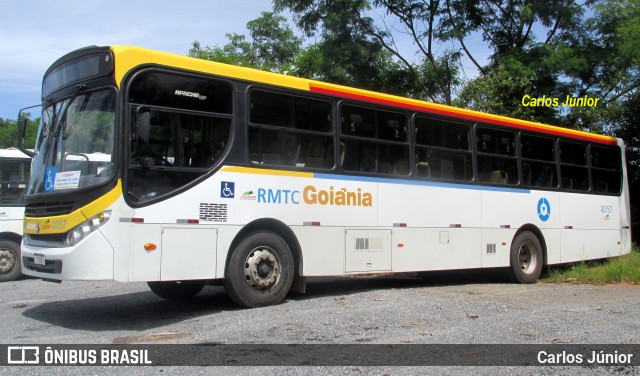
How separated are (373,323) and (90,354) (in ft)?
9.96

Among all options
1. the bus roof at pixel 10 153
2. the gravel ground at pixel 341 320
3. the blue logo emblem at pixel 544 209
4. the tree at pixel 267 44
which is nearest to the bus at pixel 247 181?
the gravel ground at pixel 341 320

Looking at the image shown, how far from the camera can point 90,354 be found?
5.46 m

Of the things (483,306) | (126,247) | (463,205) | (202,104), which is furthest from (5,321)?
(463,205)

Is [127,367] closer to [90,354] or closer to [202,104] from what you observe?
[90,354]

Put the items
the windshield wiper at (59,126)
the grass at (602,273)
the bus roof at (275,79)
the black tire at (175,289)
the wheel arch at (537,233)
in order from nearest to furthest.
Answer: the bus roof at (275,79), the windshield wiper at (59,126), the black tire at (175,289), the grass at (602,273), the wheel arch at (537,233)

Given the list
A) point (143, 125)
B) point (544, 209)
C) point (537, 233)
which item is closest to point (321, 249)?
point (143, 125)

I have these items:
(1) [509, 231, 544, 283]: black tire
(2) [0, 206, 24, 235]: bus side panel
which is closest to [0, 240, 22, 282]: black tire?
(2) [0, 206, 24, 235]: bus side panel

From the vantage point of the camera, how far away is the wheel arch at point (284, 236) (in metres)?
7.69

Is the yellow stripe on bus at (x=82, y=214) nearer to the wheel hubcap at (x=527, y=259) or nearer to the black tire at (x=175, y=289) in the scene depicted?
the black tire at (x=175, y=289)

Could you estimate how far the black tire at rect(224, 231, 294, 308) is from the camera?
7453mm

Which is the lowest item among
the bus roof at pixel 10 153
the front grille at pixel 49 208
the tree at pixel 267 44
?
the front grille at pixel 49 208

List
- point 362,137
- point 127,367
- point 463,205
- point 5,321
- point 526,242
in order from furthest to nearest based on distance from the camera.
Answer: point 526,242, point 463,205, point 362,137, point 5,321, point 127,367

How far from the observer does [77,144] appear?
23.0 feet

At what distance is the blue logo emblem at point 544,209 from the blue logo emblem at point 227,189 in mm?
7264
